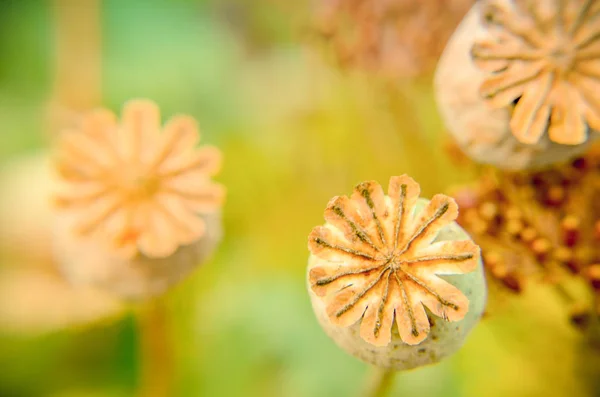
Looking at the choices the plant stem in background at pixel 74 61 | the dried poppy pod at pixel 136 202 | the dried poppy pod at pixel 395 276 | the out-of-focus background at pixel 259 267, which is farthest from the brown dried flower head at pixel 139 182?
the plant stem in background at pixel 74 61

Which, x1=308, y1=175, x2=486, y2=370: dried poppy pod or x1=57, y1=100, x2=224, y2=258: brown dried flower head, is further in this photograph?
x1=57, y1=100, x2=224, y2=258: brown dried flower head

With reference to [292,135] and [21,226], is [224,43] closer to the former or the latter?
[292,135]

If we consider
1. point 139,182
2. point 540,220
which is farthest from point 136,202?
point 540,220

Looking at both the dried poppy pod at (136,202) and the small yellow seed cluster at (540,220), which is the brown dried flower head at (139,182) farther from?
the small yellow seed cluster at (540,220)

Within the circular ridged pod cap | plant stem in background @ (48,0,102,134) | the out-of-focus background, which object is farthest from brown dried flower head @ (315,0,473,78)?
plant stem in background @ (48,0,102,134)

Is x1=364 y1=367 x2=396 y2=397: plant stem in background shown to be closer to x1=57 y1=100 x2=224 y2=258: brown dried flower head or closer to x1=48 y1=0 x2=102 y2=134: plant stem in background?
x1=57 y1=100 x2=224 y2=258: brown dried flower head

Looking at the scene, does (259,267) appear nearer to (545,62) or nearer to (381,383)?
(381,383)
